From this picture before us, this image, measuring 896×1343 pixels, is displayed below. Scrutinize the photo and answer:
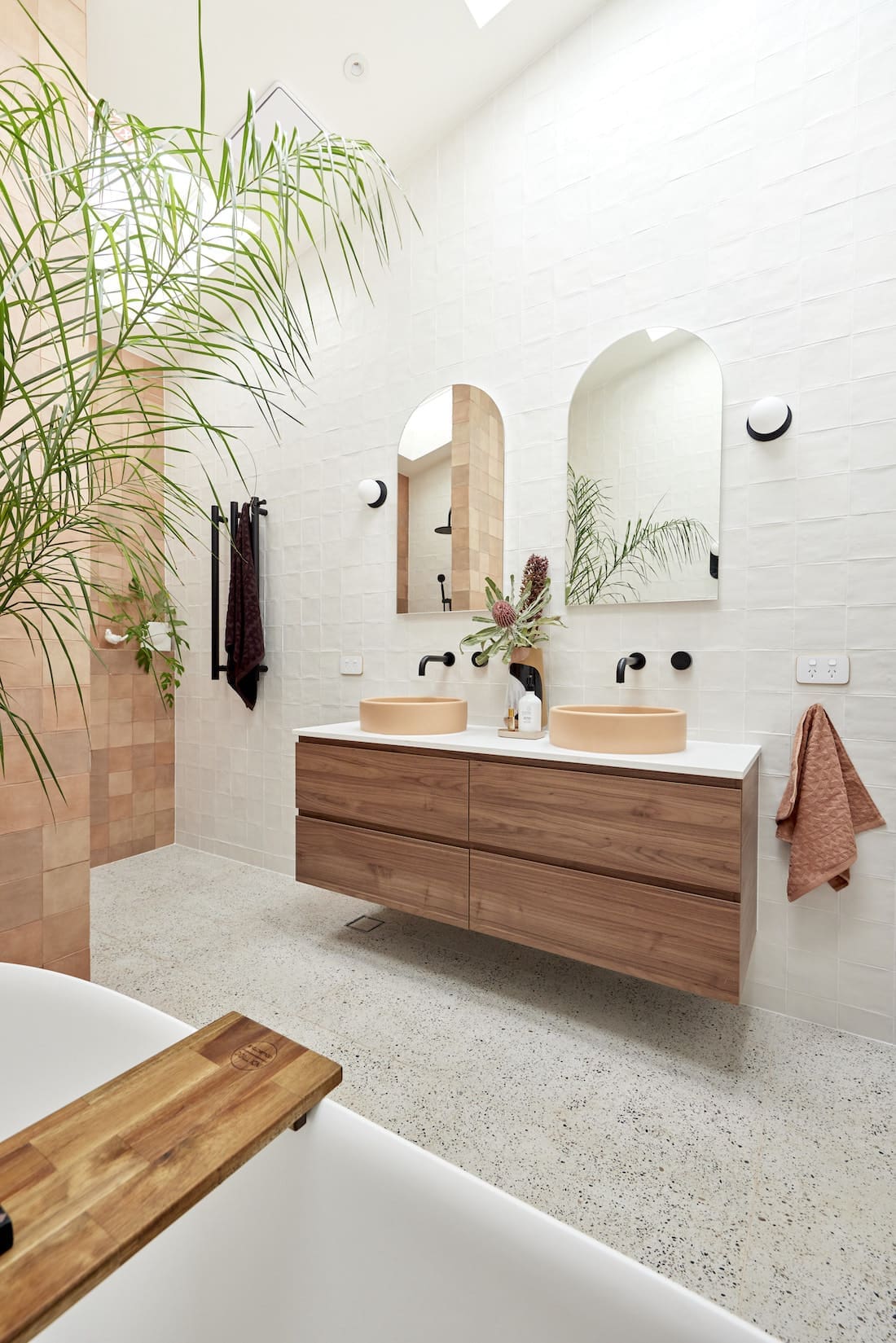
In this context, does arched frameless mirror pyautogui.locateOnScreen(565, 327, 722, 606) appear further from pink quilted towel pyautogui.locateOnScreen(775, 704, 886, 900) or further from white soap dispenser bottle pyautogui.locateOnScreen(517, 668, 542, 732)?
pink quilted towel pyautogui.locateOnScreen(775, 704, 886, 900)

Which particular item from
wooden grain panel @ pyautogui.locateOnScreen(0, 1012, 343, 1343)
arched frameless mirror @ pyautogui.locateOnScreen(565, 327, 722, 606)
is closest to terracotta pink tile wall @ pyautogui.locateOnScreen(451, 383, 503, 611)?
arched frameless mirror @ pyautogui.locateOnScreen(565, 327, 722, 606)

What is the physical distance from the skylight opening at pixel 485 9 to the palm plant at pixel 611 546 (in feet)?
5.07

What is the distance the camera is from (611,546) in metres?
2.22

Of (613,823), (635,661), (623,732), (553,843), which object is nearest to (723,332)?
(635,661)

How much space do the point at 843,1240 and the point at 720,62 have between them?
3027 millimetres

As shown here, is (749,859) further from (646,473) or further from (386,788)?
(646,473)

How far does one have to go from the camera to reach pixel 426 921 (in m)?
2.58

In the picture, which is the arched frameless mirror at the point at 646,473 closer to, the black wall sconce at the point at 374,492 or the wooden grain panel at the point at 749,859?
Answer: the wooden grain panel at the point at 749,859

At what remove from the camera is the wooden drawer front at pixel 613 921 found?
5.18 feet

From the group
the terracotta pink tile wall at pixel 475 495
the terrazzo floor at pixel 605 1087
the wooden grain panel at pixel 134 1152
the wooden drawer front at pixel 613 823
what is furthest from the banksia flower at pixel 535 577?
the wooden grain panel at pixel 134 1152

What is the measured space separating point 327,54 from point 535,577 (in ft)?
6.35

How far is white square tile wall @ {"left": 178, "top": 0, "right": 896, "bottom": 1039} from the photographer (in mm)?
1804

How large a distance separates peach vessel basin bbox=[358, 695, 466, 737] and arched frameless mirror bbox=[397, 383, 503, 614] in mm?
472

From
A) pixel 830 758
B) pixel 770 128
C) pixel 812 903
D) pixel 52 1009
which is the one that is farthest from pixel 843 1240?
pixel 770 128
